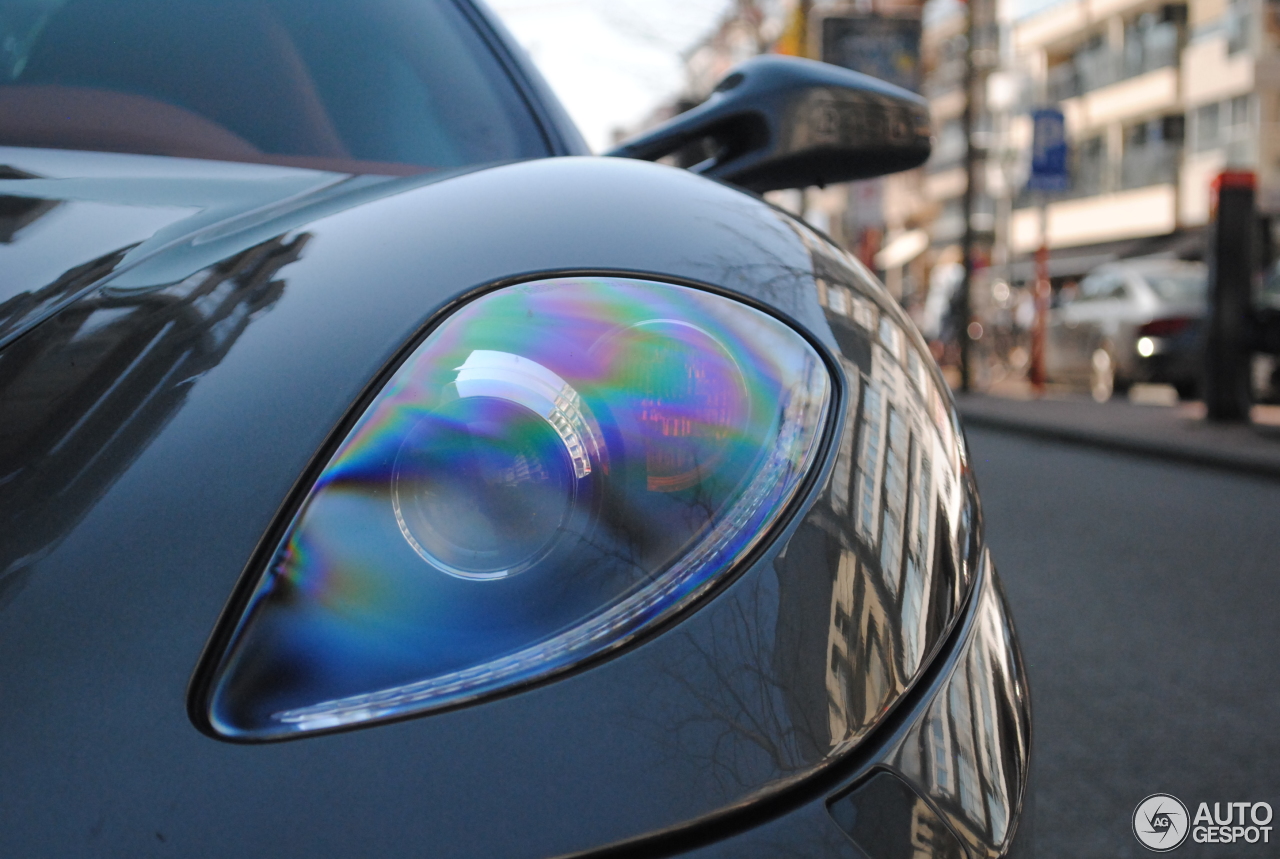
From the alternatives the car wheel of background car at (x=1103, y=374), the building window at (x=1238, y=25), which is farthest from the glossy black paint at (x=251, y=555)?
the building window at (x=1238, y=25)

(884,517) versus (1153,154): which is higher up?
(1153,154)

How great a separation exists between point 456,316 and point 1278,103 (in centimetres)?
3628

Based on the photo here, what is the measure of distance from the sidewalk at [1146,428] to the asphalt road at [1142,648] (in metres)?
0.90

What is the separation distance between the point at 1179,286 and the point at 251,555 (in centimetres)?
1456

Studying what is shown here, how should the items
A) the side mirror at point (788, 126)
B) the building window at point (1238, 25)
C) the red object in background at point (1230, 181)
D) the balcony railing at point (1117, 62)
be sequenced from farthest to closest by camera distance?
the balcony railing at point (1117, 62) < the building window at point (1238, 25) < the red object in background at point (1230, 181) < the side mirror at point (788, 126)

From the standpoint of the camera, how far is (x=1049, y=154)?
531 inches

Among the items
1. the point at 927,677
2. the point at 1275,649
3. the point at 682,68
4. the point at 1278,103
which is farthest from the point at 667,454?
the point at 1278,103

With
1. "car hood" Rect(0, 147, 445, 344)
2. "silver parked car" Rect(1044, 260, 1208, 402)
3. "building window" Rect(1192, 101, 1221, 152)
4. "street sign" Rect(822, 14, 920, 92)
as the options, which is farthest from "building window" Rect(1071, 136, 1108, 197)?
"car hood" Rect(0, 147, 445, 344)

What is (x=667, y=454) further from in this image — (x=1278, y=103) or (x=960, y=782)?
(x=1278, y=103)

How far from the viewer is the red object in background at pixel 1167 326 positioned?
1282 centimetres

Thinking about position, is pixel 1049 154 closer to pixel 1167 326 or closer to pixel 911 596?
pixel 1167 326

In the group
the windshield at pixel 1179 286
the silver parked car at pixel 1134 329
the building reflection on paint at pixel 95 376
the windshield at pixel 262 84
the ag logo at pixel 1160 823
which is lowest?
the silver parked car at pixel 1134 329

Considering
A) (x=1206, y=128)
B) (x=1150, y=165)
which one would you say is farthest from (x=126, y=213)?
(x=1150, y=165)

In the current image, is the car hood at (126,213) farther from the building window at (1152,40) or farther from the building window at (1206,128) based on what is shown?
the building window at (1152,40)
